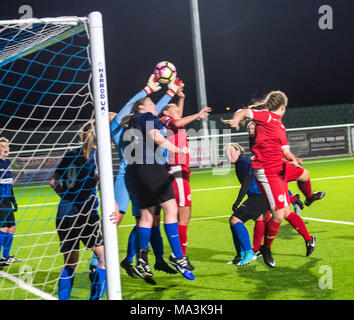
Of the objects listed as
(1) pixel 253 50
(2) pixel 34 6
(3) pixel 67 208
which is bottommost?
(3) pixel 67 208

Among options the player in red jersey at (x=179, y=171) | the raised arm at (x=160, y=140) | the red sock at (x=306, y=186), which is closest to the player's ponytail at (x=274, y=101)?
the player in red jersey at (x=179, y=171)

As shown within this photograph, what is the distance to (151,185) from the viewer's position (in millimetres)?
5492

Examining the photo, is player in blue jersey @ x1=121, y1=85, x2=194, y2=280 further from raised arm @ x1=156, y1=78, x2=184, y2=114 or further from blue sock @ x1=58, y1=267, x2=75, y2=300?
blue sock @ x1=58, y1=267, x2=75, y2=300

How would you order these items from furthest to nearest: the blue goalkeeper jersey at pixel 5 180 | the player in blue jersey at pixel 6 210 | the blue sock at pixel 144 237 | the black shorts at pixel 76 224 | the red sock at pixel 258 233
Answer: the blue goalkeeper jersey at pixel 5 180 → the player in blue jersey at pixel 6 210 → the red sock at pixel 258 233 → the blue sock at pixel 144 237 → the black shorts at pixel 76 224

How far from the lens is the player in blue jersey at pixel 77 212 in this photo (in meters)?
4.53

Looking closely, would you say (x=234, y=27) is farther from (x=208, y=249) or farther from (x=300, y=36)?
(x=208, y=249)

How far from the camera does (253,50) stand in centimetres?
3656

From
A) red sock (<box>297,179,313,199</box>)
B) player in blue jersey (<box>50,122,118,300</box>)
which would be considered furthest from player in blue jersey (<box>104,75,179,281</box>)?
red sock (<box>297,179,313,199</box>)

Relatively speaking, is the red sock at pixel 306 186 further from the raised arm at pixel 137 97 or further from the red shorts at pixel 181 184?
the raised arm at pixel 137 97

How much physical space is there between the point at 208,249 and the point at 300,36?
30.2m

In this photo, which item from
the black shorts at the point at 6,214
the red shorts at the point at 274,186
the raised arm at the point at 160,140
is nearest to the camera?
the raised arm at the point at 160,140

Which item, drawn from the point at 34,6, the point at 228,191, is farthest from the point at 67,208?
the point at 34,6

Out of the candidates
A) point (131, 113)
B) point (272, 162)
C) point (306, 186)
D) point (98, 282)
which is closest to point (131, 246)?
point (98, 282)

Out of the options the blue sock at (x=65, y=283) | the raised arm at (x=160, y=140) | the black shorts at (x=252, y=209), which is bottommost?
the blue sock at (x=65, y=283)
